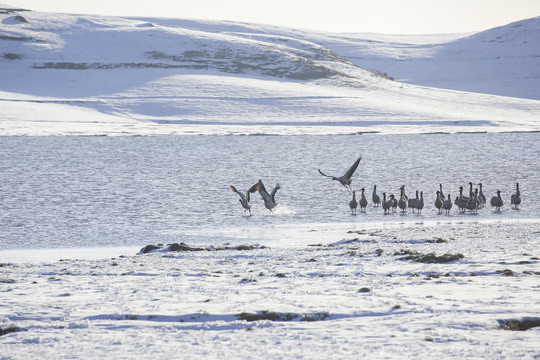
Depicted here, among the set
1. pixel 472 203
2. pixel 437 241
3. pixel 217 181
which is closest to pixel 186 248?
Result: pixel 437 241

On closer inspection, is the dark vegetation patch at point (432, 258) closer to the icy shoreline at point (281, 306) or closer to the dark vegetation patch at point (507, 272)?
the icy shoreline at point (281, 306)

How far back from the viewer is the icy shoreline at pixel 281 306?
986 cm

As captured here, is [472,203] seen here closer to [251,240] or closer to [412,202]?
[412,202]

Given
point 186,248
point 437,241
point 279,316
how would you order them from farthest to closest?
point 186,248 < point 437,241 < point 279,316

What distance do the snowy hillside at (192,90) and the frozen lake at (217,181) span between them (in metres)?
10.9

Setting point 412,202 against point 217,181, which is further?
point 217,181

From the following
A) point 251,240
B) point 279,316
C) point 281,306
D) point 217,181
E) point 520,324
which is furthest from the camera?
point 217,181

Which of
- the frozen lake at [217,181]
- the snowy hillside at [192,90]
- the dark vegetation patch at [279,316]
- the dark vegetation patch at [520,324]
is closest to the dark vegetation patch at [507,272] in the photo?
the dark vegetation patch at [520,324]

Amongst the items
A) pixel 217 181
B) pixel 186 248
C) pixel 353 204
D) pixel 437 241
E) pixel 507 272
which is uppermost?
pixel 507 272

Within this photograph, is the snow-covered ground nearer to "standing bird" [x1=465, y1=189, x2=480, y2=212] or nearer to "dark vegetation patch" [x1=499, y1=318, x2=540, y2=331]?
"dark vegetation patch" [x1=499, y1=318, x2=540, y2=331]

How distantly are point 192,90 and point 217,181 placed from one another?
70.0 meters

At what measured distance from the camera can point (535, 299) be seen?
11664 millimetres

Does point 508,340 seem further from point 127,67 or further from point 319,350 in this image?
point 127,67

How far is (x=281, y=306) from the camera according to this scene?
1191cm
